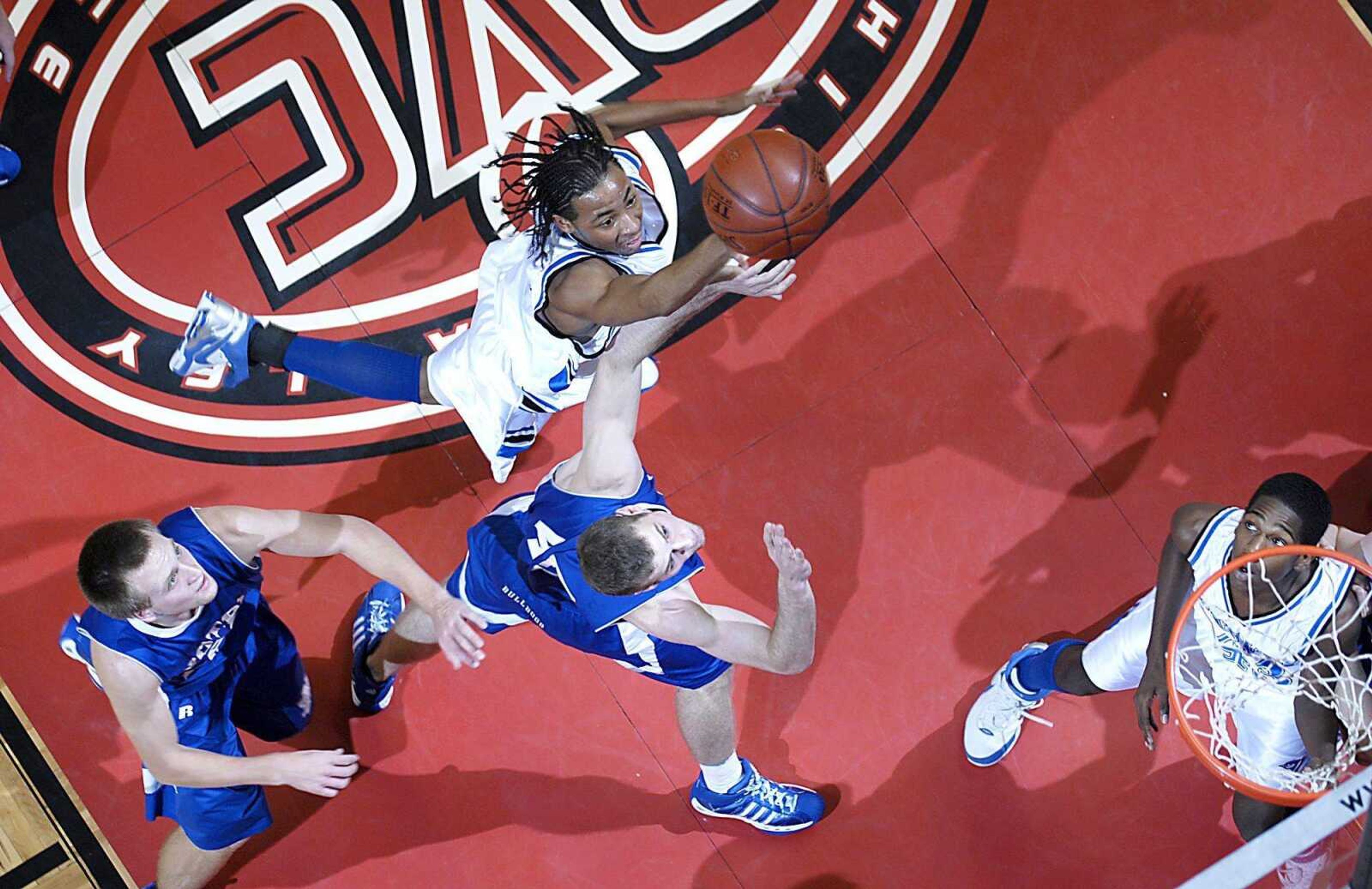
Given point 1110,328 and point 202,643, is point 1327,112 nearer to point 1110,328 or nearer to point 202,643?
point 1110,328

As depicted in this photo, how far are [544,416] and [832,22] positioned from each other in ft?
7.28

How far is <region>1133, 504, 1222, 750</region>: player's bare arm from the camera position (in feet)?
11.6

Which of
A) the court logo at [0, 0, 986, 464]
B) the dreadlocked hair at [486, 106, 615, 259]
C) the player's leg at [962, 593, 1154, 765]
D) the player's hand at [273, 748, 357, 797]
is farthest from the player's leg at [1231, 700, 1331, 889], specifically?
the player's hand at [273, 748, 357, 797]

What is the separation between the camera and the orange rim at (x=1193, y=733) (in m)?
3.14

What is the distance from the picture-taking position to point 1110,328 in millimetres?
4766

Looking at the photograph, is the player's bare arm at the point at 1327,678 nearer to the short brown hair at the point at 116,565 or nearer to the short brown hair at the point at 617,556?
the short brown hair at the point at 617,556

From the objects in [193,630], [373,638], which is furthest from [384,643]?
[193,630]

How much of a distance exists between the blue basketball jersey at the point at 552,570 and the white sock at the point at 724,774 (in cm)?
64

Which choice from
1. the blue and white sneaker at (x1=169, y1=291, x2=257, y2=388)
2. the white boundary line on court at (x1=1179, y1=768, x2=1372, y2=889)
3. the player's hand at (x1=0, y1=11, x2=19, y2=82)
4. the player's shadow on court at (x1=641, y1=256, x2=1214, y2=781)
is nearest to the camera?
the white boundary line on court at (x1=1179, y1=768, x2=1372, y2=889)

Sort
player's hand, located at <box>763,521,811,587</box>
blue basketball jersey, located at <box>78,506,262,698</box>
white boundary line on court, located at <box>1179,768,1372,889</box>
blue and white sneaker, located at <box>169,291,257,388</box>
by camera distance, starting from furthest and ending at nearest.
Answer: blue and white sneaker, located at <box>169,291,257,388</box>
blue basketball jersey, located at <box>78,506,262,698</box>
player's hand, located at <box>763,521,811,587</box>
white boundary line on court, located at <box>1179,768,1372,889</box>

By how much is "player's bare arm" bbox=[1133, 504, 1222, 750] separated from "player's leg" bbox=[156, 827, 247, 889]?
314 cm

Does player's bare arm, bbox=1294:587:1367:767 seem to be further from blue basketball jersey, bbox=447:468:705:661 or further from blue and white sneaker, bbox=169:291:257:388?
blue and white sneaker, bbox=169:291:257:388

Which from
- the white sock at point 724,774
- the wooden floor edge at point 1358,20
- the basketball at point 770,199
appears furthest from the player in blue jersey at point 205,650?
the wooden floor edge at point 1358,20

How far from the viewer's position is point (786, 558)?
3293 mm
